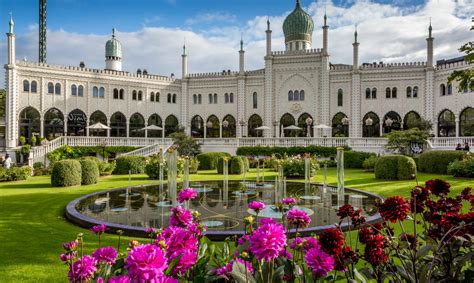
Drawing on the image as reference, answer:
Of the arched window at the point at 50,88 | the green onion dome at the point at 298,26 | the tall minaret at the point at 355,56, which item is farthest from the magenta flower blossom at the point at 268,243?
the green onion dome at the point at 298,26

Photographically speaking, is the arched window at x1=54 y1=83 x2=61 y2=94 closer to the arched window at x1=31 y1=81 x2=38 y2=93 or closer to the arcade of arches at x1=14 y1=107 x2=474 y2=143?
the arched window at x1=31 y1=81 x2=38 y2=93

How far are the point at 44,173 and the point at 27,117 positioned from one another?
65.3 feet

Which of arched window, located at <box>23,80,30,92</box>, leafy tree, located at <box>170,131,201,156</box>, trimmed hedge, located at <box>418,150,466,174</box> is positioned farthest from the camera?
arched window, located at <box>23,80,30,92</box>

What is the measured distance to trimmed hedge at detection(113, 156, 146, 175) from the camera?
23.3 metres

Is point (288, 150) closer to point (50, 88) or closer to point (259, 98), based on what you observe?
point (259, 98)

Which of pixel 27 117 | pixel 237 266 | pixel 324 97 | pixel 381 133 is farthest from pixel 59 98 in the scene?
pixel 237 266

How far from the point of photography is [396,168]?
18.0 meters

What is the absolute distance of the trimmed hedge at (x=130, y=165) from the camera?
76.5ft

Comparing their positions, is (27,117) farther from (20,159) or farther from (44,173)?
(44,173)

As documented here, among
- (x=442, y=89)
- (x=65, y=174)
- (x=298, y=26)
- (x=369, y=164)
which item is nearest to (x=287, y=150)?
(x=369, y=164)

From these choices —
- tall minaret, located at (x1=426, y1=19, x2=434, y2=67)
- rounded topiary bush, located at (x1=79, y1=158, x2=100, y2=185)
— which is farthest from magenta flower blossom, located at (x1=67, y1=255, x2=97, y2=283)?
tall minaret, located at (x1=426, y1=19, x2=434, y2=67)

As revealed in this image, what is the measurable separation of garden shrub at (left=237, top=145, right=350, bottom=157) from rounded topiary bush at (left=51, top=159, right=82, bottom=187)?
18.0m

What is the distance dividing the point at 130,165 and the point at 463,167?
1958 centimetres

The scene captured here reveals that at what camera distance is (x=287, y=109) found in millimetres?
44906
